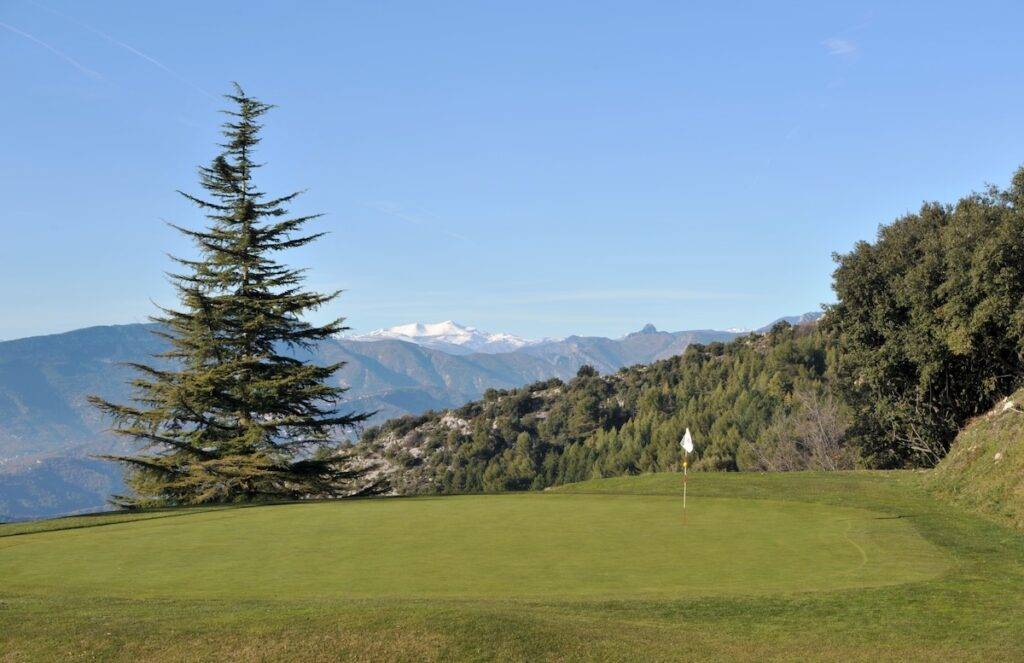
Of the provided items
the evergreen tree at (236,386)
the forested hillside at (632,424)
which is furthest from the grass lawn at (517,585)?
the forested hillside at (632,424)

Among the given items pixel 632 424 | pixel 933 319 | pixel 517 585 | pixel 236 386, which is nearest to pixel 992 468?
pixel 933 319

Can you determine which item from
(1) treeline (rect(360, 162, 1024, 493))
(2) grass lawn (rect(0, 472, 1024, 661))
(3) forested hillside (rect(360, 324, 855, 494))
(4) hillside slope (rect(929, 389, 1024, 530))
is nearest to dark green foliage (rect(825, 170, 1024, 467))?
(1) treeline (rect(360, 162, 1024, 493))

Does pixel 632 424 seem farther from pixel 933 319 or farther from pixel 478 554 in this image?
pixel 478 554

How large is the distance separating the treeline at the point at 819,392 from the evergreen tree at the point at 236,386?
2504cm

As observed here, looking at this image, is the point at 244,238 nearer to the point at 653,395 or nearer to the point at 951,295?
the point at 951,295

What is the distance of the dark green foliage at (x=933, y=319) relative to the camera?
31.6 m

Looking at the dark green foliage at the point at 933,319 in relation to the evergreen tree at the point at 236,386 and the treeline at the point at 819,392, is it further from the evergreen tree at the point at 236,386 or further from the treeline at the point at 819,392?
the evergreen tree at the point at 236,386

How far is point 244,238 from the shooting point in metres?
37.6

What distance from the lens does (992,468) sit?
22.4 metres

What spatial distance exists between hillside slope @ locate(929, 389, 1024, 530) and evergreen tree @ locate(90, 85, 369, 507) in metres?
23.5

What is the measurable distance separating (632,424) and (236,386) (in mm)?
76181

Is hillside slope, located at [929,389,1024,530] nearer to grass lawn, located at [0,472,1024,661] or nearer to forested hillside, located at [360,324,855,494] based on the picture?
grass lawn, located at [0,472,1024,661]

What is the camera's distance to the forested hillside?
8444 centimetres

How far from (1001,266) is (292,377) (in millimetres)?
28411
